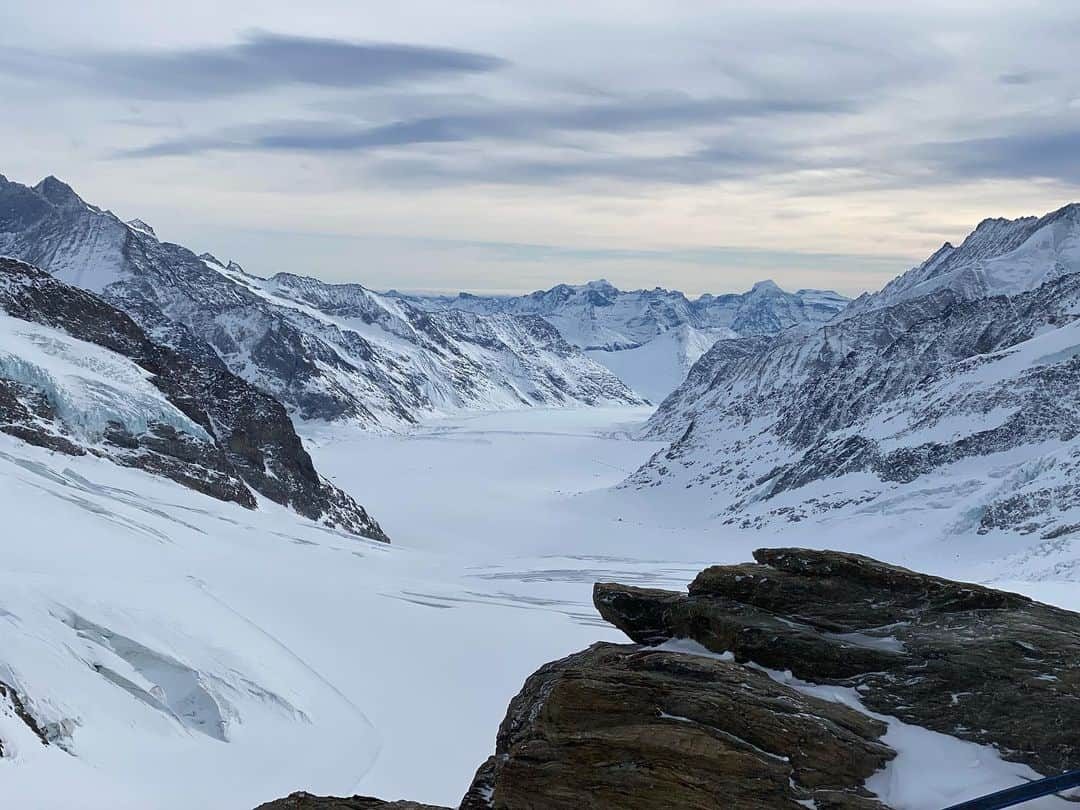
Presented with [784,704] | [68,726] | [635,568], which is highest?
[784,704]

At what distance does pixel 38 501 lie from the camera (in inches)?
1055

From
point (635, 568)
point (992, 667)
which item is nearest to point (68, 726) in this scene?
point (992, 667)

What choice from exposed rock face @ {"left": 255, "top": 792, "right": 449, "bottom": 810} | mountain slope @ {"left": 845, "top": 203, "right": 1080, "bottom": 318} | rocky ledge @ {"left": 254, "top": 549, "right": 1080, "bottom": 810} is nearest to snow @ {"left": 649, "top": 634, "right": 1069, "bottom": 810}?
rocky ledge @ {"left": 254, "top": 549, "right": 1080, "bottom": 810}

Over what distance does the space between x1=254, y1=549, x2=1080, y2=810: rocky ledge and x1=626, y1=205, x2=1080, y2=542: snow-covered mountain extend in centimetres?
3588

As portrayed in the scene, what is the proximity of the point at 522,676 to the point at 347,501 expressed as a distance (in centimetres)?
3693

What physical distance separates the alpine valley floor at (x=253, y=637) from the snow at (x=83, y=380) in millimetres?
4140

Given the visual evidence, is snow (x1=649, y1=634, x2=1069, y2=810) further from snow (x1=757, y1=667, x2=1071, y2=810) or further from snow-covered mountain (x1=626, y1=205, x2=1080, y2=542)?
snow-covered mountain (x1=626, y1=205, x2=1080, y2=542)

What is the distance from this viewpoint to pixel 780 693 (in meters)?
9.30

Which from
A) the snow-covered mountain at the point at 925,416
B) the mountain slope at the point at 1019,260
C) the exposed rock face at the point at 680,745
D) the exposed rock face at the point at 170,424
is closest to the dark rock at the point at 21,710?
the exposed rock face at the point at 680,745

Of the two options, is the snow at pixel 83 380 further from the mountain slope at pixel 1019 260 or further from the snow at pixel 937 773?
the mountain slope at pixel 1019 260

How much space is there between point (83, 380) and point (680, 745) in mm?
41766

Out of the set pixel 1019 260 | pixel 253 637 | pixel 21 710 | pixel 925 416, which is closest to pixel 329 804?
pixel 21 710

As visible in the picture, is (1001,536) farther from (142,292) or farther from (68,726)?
(142,292)

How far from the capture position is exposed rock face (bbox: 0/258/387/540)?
131 feet
